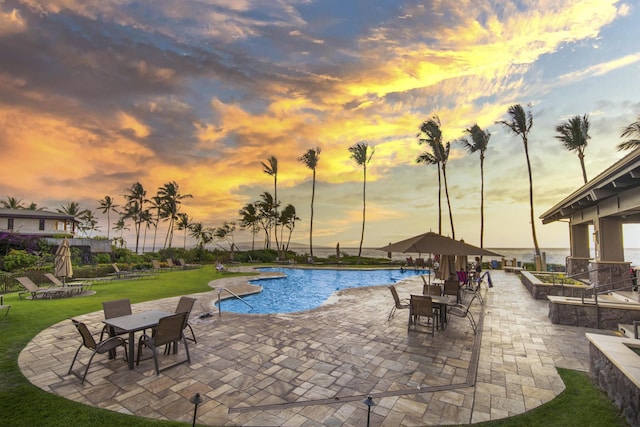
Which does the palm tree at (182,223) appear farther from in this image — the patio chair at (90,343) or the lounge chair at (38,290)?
the patio chair at (90,343)

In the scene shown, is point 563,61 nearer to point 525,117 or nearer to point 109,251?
point 525,117

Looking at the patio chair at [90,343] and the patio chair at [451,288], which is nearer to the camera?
the patio chair at [90,343]

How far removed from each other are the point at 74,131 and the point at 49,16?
5026 millimetres

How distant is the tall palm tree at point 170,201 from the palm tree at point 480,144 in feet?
126

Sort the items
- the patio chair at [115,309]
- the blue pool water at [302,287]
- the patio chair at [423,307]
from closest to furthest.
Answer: the patio chair at [115,309]
the patio chair at [423,307]
the blue pool water at [302,287]

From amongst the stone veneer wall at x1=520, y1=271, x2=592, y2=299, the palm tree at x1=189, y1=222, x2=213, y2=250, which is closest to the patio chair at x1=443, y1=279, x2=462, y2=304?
the stone veneer wall at x1=520, y1=271, x2=592, y2=299

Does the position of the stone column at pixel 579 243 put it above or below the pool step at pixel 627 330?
above

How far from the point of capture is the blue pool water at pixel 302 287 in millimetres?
11227

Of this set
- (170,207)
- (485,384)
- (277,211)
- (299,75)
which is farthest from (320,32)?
(170,207)

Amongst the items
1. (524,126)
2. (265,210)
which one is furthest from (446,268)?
(265,210)

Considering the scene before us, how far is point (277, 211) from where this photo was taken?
124ft

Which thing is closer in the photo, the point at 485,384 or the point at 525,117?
the point at 485,384

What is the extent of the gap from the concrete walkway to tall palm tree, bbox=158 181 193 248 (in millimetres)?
37184

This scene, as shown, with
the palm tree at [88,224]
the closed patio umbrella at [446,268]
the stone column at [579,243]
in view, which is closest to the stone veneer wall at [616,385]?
the closed patio umbrella at [446,268]
